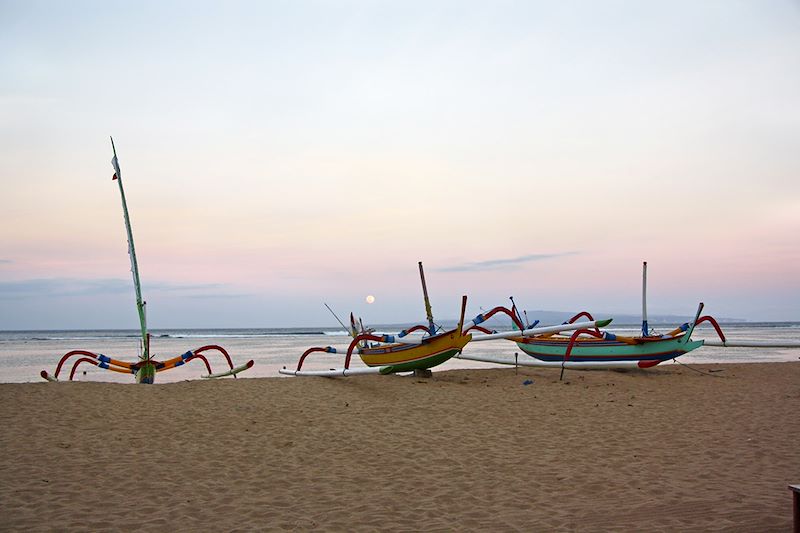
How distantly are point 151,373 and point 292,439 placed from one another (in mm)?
8363

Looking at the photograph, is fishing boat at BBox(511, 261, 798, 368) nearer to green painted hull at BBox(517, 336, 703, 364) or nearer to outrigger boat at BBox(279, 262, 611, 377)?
green painted hull at BBox(517, 336, 703, 364)

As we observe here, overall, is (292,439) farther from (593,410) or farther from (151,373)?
(151,373)

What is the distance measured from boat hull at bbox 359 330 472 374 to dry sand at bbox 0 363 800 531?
2121 millimetres

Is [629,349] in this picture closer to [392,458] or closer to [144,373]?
[392,458]

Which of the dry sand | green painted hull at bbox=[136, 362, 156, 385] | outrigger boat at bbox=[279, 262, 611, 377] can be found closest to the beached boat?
outrigger boat at bbox=[279, 262, 611, 377]

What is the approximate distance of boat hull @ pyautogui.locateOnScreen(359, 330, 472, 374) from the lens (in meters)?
15.3

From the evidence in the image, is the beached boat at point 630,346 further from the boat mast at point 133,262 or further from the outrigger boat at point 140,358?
the boat mast at point 133,262

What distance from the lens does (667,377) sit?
53.4 feet

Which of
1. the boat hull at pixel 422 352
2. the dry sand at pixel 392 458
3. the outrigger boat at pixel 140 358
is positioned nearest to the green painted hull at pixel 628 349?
the dry sand at pixel 392 458

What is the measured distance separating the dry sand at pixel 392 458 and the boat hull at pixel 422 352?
6.96 feet

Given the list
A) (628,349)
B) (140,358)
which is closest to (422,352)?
(628,349)

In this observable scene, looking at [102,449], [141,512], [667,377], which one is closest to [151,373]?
[102,449]

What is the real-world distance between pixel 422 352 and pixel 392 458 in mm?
7841

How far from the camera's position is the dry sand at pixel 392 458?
562 centimetres
